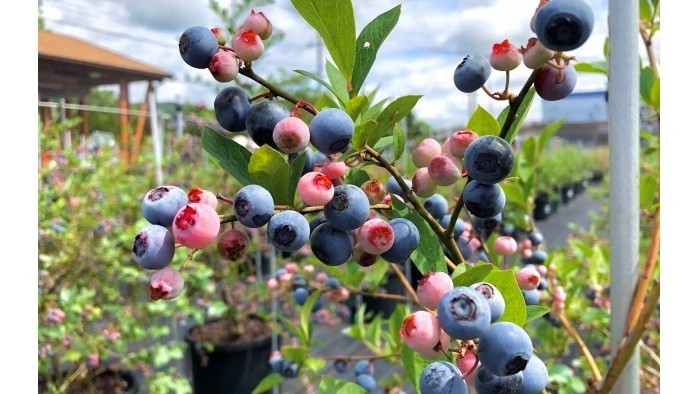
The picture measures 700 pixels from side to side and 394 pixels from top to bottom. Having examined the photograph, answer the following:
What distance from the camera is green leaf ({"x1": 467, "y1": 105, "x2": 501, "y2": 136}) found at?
18.0 inches

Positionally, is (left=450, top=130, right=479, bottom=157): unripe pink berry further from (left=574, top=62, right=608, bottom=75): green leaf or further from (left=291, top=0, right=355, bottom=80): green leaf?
(left=574, top=62, right=608, bottom=75): green leaf

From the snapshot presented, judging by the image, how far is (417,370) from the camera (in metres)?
0.50

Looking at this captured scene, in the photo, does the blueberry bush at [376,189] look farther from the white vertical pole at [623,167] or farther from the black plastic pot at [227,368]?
the black plastic pot at [227,368]

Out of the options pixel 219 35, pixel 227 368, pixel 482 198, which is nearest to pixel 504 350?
pixel 482 198

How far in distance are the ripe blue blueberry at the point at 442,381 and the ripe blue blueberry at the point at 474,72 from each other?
228 mm

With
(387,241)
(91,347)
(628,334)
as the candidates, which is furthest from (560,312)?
(91,347)

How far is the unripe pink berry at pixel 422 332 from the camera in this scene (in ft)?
1.22

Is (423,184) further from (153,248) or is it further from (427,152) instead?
(153,248)

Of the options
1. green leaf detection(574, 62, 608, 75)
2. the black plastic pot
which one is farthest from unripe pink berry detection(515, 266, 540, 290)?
the black plastic pot

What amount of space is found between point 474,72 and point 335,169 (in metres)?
0.14

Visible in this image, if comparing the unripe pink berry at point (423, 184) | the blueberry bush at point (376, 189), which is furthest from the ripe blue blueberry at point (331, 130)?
the unripe pink berry at point (423, 184)

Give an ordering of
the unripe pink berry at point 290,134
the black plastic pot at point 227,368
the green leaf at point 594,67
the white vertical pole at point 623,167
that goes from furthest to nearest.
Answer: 1. the black plastic pot at point 227,368
2. the green leaf at point 594,67
3. the white vertical pole at point 623,167
4. the unripe pink berry at point 290,134

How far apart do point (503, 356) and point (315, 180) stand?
0.59ft

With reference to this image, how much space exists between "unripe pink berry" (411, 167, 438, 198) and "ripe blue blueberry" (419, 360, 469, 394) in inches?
6.8
